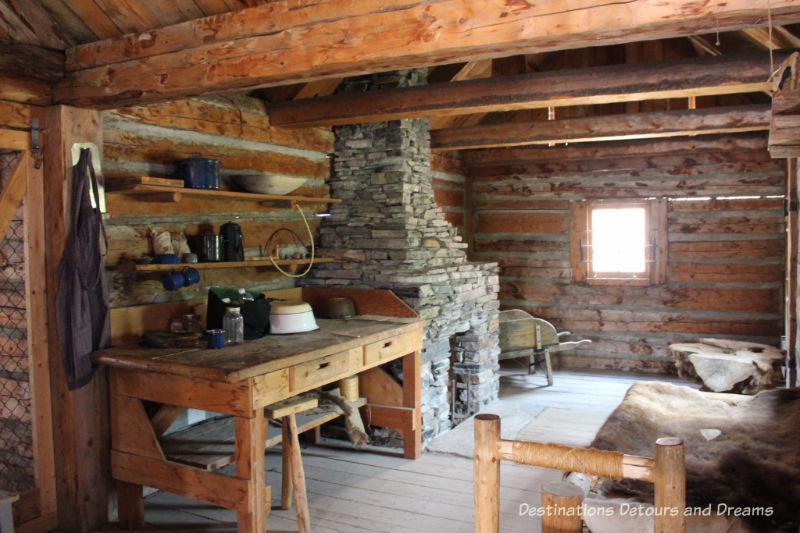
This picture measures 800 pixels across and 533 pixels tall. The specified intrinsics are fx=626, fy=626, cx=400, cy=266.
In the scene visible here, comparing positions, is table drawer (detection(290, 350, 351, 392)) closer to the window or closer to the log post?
the log post

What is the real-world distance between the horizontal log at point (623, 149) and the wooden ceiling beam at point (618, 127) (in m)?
1.40

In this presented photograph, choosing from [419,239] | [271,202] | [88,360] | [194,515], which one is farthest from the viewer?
[419,239]

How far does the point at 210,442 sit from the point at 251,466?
64 cm

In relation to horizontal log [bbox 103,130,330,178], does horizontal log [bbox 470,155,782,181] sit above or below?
above

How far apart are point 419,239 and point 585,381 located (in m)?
3.78

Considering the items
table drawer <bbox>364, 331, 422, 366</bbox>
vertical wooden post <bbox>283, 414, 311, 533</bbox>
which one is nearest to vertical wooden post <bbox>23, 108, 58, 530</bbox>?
vertical wooden post <bbox>283, 414, 311, 533</bbox>

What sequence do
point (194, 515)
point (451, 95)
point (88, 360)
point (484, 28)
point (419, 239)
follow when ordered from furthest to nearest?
1. point (419, 239)
2. point (451, 95)
3. point (194, 515)
4. point (88, 360)
5. point (484, 28)

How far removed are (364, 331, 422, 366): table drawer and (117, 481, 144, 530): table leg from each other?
69.0 inches

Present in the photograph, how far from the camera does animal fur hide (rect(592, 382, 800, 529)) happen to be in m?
2.89

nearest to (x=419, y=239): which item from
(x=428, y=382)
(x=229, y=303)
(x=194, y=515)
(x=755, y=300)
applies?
(x=428, y=382)

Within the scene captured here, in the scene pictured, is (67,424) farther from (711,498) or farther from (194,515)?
(711,498)

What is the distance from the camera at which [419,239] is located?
5.89 meters

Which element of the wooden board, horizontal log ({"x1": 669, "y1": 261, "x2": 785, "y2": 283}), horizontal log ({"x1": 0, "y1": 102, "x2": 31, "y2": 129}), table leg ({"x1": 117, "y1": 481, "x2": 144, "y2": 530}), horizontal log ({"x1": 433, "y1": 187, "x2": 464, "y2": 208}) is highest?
horizontal log ({"x1": 0, "y1": 102, "x2": 31, "y2": 129})

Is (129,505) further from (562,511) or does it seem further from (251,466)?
(562,511)
